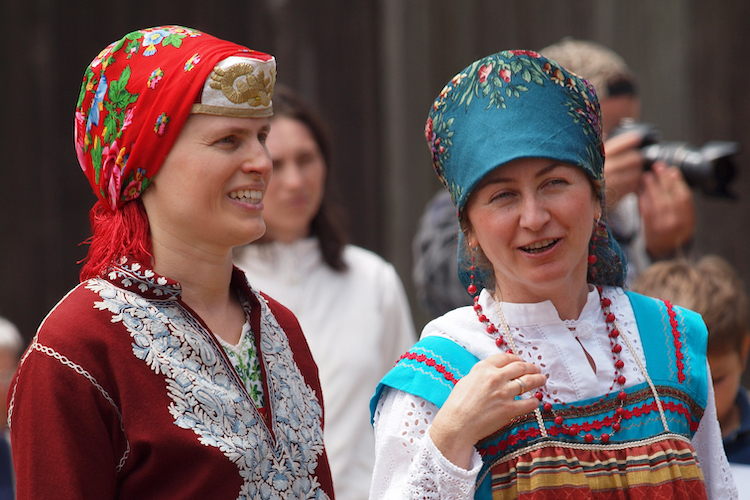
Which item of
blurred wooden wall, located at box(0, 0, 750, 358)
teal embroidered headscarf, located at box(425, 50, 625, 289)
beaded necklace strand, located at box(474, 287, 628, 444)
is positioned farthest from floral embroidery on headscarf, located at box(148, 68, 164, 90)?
blurred wooden wall, located at box(0, 0, 750, 358)

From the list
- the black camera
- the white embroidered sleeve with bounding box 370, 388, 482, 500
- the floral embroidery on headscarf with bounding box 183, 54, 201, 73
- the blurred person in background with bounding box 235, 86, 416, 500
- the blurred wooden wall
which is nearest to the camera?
the white embroidered sleeve with bounding box 370, 388, 482, 500

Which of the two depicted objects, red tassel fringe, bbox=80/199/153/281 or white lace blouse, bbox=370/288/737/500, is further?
red tassel fringe, bbox=80/199/153/281

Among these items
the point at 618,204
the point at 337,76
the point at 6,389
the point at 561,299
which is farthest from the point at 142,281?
the point at 337,76

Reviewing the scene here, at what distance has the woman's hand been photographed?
1.52m

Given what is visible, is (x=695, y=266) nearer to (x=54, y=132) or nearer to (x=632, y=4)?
(x=632, y=4)

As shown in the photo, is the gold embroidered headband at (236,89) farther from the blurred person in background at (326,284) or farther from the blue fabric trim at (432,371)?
the blurred person in background at (326,284)

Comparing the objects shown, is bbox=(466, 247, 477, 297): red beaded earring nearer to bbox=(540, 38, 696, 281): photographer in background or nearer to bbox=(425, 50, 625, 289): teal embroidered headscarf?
bbox=(425, 50, 625, 289): teal embroidered headscarf

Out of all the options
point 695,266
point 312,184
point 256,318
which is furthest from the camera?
point 312,184

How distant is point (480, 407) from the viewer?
1520 mm

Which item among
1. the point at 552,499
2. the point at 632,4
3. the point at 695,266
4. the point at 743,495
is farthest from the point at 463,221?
the point at 632,4

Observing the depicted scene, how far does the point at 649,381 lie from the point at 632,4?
357 cm

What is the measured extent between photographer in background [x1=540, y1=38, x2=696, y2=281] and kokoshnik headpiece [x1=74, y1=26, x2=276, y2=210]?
1546 mm

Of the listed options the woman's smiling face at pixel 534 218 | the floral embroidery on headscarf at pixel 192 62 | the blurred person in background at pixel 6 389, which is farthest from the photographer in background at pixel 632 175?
the blurred person in background at pixel 6 389

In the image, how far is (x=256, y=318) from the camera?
1925mm
